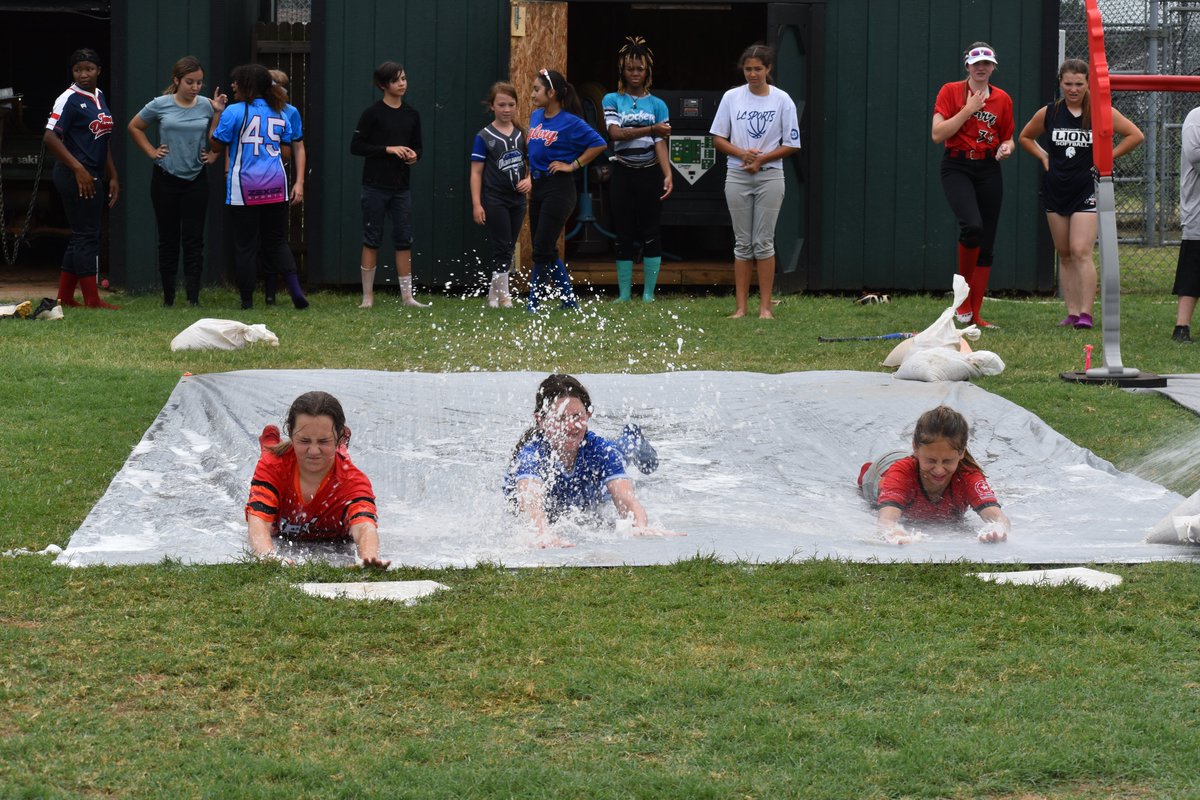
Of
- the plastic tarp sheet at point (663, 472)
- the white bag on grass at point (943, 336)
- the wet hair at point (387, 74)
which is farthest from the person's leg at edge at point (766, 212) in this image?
the plastic tarp sheet at point (663, 472)

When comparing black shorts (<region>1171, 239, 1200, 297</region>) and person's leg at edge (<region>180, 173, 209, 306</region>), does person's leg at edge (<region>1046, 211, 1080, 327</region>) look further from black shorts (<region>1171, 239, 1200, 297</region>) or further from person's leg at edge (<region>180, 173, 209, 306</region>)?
person's leg at edge (<region>180, 173, 209, 306</region>)

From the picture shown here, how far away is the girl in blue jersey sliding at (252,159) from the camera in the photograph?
1154cm

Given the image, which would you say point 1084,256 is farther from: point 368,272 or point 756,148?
point 368,272

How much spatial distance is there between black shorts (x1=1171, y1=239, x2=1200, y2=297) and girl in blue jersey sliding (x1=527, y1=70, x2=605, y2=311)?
4420 millimetres

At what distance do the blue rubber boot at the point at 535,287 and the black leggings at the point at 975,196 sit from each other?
3.19 metres

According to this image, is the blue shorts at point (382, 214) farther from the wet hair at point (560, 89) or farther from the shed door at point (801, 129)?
the shed door at point (801, 129)

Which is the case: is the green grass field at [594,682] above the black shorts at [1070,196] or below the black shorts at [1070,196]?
below

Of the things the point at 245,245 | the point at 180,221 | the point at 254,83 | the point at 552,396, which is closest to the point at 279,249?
the point at 245,245

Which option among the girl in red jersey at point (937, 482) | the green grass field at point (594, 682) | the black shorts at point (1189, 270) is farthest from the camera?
the black shorts at point (1189, 270)

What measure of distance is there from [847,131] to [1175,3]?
135 inches

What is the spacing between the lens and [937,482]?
578cm

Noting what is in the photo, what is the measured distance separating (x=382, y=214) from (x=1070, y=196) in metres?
5.28

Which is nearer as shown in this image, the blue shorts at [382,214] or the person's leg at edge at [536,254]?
the person's leg at edge at [536,254]

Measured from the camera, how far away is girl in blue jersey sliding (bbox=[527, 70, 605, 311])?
11.9 m
